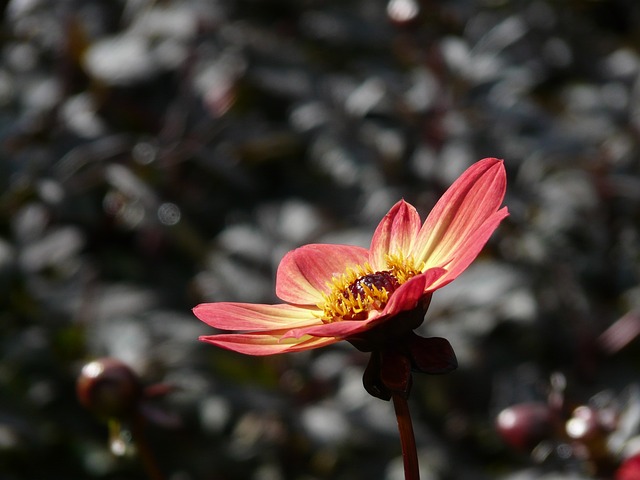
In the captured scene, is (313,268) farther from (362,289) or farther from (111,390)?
(111,390)

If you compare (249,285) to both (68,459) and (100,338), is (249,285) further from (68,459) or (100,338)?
(68,459)

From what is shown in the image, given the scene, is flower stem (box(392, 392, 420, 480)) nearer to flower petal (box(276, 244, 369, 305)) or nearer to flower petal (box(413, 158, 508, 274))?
flower petal (box(413, 158, 508, 274))

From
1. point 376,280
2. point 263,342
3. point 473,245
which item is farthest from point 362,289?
point 473,245

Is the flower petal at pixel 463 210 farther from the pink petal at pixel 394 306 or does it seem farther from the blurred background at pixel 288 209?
the blurred background at pixel 288 209

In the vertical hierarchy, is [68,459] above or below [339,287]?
above

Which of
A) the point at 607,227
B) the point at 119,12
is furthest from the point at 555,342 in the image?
the point at 119,12

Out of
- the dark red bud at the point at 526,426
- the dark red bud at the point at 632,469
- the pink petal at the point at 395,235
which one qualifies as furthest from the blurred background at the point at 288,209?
the pink petal at the point at 395,235
